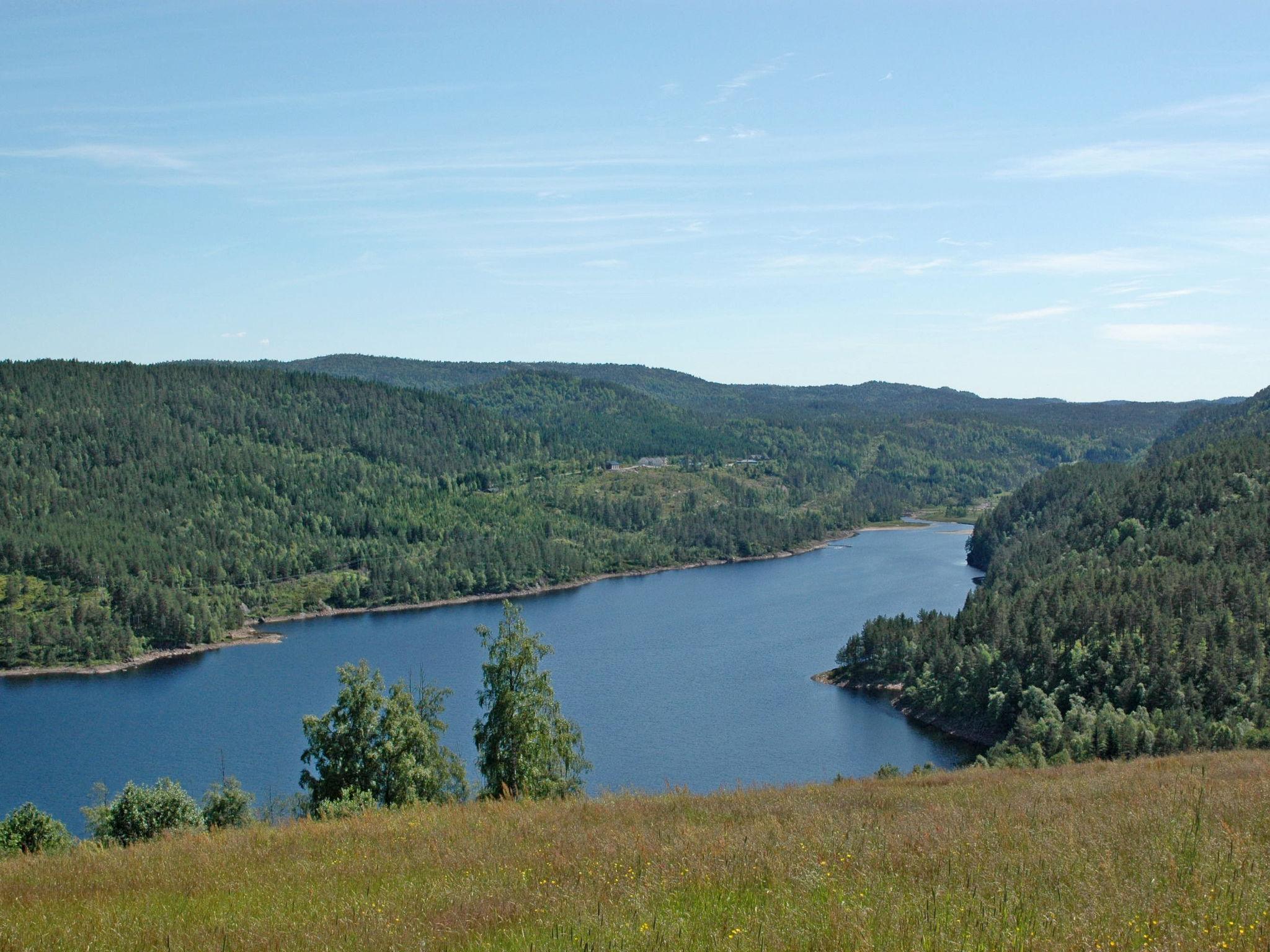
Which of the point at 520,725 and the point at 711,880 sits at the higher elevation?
the point at 711,880

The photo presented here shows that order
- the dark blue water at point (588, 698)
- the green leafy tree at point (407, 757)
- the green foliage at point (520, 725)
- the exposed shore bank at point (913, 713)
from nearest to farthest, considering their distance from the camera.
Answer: the green foliage at point (520, 725) → the green leafy tree at point (407, 757) → the dark blue water at point (588, 698) → the exposed shore bank at point (913, 713)

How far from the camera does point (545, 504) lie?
192m

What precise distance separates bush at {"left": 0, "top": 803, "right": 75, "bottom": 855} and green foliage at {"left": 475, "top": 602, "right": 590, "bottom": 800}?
36.6 ft

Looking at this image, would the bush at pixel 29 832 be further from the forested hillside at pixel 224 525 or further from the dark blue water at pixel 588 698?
the forested hillside at pixel 224 525

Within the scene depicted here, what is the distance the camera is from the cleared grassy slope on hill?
839 centimetres

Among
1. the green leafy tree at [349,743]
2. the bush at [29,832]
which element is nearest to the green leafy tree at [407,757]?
the green leafy tree at [349,743]

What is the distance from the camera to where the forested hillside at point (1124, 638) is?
192ft

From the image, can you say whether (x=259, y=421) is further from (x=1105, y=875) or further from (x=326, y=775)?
(x=1105, y=875)

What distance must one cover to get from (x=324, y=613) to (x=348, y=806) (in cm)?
11019

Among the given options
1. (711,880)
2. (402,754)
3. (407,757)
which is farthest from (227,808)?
(711,880)

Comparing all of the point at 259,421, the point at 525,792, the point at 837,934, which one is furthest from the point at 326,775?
the point at 259,421

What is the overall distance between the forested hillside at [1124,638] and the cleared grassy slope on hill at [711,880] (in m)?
37.3

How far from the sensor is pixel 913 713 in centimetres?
7706

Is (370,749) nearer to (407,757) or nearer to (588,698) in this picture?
(407,757)
